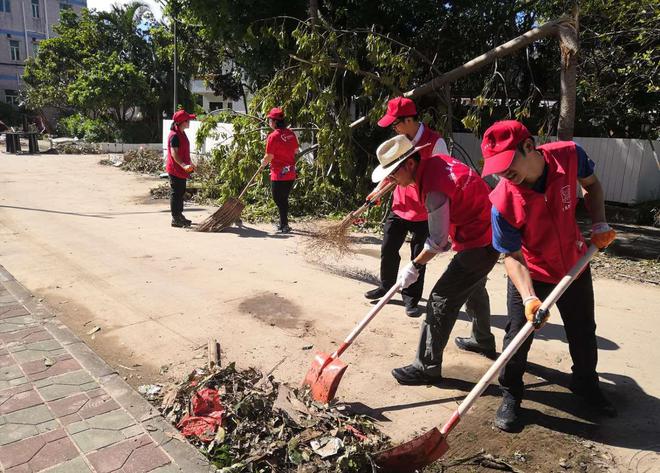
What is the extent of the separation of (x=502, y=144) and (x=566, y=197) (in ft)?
1.72

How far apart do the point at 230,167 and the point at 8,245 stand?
360cm

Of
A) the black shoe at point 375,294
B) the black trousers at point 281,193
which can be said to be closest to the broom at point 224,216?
the black trousers at point 281,193

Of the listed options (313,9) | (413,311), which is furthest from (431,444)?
(313,9)

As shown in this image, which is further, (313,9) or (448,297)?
(313,9)

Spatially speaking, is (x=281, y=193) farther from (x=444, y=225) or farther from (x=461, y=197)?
(x=444, y=225)

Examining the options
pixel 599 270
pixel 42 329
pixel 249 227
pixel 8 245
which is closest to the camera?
pixel 42 329

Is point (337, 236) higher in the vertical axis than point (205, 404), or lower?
higher

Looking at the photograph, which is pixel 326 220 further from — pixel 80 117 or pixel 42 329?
pixel 80 117

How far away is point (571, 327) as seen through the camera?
10.3 feet

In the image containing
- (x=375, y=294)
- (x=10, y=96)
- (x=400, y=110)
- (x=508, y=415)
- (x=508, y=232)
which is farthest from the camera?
(x=10, y=96)

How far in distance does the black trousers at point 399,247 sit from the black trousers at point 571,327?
153 centimetres

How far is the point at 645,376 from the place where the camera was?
3.71 m

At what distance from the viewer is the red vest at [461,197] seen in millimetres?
3195

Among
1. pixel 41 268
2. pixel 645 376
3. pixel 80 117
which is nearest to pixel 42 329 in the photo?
pixel 41 268
